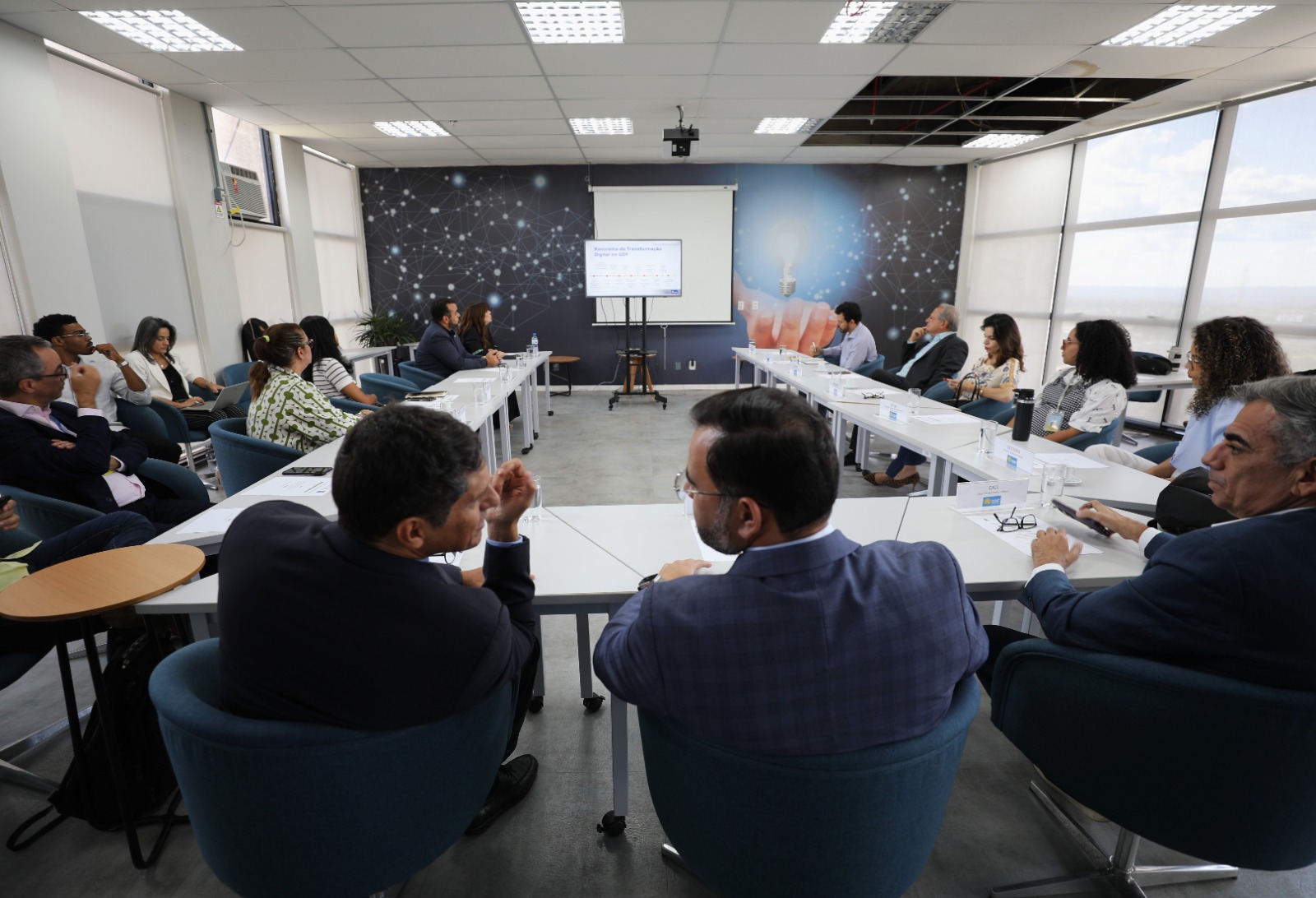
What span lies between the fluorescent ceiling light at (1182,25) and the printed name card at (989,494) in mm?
3456

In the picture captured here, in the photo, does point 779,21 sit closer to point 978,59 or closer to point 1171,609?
point 978,59

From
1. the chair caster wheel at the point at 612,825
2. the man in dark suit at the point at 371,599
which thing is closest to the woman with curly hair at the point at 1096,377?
the chair caster wheel at the point at 612,825

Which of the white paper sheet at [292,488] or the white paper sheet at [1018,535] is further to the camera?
the white paper sheet at [292,488]

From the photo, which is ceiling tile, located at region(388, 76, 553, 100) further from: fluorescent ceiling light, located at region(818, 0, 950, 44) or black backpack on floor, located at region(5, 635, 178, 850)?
black backpack on floor, located at region(5, 635, 178, 850)

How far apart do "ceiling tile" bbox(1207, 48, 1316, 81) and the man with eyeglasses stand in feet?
23.9

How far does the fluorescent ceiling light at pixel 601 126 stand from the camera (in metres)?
6.09

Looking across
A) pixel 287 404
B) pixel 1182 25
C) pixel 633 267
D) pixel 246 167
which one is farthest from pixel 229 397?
pixel 1182 25

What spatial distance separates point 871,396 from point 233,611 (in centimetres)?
407

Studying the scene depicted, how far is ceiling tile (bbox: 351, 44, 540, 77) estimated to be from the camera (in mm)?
4203

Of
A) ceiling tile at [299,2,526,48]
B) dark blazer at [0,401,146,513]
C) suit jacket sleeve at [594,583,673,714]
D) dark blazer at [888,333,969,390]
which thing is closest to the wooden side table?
dark blazer at [0,401,146,513]

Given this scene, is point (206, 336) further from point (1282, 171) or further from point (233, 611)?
point (1282, 171)

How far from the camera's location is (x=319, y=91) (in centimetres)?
503

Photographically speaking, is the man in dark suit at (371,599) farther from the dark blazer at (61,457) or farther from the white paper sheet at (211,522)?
the dark blazer at (61,457)

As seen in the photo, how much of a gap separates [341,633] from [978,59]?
5208 millimetres
